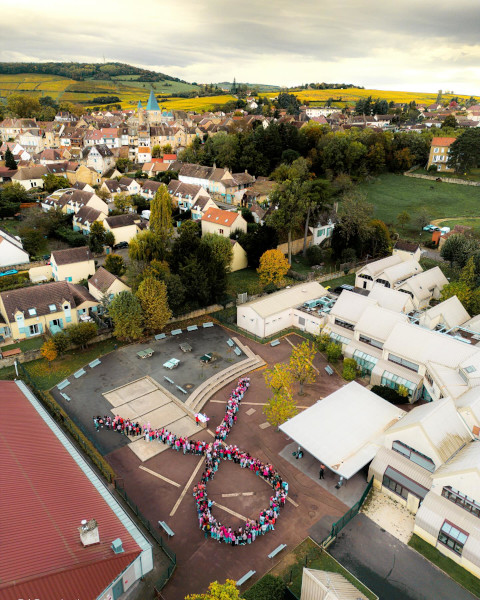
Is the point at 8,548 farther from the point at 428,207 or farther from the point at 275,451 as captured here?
the point at 428,207

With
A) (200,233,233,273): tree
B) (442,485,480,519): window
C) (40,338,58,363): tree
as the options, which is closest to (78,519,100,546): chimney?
(442,485,480,519): window

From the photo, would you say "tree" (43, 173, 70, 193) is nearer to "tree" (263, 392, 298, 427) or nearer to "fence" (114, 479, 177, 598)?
"tree" (263, 392, 298, 427)

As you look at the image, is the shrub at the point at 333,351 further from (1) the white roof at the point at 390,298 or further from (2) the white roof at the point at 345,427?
(1) the white roof at the point at 390,298

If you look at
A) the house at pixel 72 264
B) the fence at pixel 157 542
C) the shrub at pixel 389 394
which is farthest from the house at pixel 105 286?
the shrub at pixel 389 394

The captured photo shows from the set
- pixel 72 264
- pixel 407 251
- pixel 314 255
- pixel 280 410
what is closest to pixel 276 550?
pixel 280 410

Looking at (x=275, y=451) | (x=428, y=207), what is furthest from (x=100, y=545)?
(x=428, y=207)

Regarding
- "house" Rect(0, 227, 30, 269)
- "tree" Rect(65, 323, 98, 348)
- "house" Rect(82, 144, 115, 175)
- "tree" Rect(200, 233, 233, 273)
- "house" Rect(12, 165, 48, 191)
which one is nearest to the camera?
"tree" Rect(65, 323, 98, 348)

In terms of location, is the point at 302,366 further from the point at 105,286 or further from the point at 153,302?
the point at 105,286
